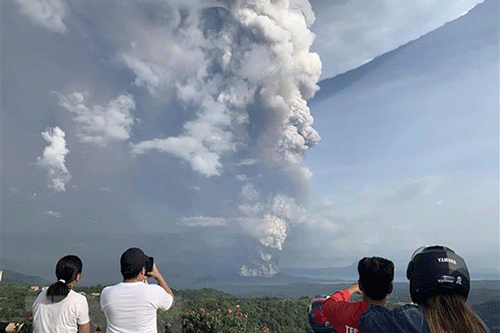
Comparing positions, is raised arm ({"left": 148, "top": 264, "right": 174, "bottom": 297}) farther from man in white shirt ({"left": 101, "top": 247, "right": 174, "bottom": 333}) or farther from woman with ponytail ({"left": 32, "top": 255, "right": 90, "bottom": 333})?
woman with ponytail ({"left": 32, "top": 255, "right": 90, "bottom": 333})

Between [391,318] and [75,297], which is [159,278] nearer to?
[75,297]

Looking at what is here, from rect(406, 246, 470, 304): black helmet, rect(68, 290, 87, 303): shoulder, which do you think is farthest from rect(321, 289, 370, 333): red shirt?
rect(68, 290, 87, 303): shoulder

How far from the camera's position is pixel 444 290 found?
1719 millimetres

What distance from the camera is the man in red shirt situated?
2.36 m

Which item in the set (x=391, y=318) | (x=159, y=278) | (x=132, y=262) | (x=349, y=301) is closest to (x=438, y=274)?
(x=391, y=318)

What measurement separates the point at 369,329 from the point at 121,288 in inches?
81.7

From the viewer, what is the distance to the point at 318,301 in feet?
8.31

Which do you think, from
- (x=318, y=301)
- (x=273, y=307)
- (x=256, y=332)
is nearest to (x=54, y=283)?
(x=318, y=301)

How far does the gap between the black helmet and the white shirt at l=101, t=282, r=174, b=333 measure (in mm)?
2127

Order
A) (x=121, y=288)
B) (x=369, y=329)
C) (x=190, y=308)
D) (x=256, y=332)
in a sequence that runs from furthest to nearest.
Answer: (x=256, y=332) → (x=190, y=308) → (x=121, y=288) → (x=369, y=329)

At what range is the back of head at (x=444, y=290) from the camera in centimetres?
167

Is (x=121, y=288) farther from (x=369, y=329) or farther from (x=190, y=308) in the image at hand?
(x=190, y=308)

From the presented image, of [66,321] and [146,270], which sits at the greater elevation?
[146,270]

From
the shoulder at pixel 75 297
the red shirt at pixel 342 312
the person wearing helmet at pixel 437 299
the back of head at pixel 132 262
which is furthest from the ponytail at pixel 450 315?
the shoulder at pixel 75 297
